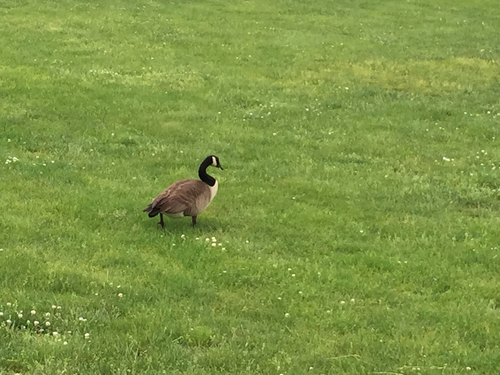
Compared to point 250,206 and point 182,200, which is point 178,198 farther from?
point 250,206

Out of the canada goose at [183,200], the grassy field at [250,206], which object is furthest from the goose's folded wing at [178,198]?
the grassy field at [250,206]

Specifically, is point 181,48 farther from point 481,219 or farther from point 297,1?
point 481,219

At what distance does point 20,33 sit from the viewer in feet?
89.1

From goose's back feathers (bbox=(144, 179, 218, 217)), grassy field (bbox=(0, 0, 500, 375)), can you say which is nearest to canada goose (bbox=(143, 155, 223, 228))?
goose's back feathers (bbox=(144, 179, 218, 217))

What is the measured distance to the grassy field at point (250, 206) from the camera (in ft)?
26.7

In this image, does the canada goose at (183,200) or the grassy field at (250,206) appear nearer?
the grassy field at (250,206)

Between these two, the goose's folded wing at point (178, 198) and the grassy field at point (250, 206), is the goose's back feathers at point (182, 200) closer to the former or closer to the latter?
the goose's folded wing at point (178, 198)

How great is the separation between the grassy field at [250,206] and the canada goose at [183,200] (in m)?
0.41

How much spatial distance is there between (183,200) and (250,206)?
7.15 ft

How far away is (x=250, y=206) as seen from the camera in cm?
1309

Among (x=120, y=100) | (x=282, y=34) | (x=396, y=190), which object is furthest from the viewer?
(x=282, y=34)

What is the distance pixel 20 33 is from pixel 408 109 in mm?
14925

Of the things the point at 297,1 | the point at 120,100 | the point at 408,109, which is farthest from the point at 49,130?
the point at 297,1

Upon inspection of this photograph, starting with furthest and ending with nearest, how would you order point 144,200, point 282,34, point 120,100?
1. point 282,34
2. point 120,100
3. point 144,200
